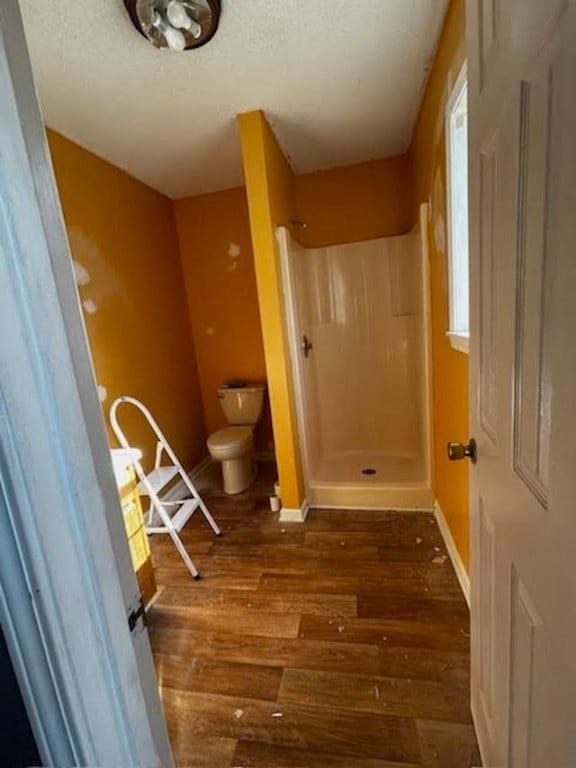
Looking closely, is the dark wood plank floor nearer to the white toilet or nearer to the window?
the white toilet

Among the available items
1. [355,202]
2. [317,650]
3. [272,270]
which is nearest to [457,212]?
[272,270]

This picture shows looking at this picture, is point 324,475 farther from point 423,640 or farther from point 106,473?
point 106,473

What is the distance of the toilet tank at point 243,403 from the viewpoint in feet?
9.73

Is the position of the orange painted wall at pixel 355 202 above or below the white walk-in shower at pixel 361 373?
above

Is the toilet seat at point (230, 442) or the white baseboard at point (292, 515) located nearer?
the white baseboard at point (292, 515)

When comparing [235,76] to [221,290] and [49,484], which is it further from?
[49,484]

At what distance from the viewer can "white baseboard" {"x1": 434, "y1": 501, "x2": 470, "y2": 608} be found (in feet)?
5.21

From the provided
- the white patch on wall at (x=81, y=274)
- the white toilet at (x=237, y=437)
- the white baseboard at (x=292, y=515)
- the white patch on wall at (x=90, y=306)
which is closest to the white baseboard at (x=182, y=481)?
the white toilet at (x=237, y=437)

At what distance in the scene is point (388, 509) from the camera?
232cm

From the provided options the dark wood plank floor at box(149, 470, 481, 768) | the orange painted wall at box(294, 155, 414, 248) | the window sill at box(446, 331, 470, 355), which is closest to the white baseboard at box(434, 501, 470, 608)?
the dark wood plank floor at box(149, 470, 481, 768)

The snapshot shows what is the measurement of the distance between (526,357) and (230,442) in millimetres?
2239

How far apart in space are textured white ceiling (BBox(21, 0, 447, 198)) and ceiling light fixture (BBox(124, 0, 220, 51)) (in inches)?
1.9

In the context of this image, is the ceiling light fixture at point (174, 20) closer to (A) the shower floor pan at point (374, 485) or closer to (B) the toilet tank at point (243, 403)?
(B) the toilet tank at point (243, 403)

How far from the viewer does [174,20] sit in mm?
1229
